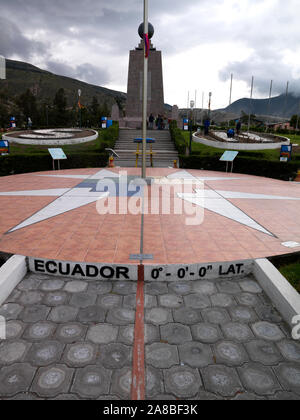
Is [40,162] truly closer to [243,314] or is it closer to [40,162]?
[40,162]

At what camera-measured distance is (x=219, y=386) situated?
3.08 metres

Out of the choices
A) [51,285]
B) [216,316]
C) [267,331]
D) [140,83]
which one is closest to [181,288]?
[216,316]

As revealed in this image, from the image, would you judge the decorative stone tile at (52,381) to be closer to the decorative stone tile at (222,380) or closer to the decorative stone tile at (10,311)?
the decorative stone tile at (10,311)

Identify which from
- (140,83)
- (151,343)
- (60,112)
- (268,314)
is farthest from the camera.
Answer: (60,112)

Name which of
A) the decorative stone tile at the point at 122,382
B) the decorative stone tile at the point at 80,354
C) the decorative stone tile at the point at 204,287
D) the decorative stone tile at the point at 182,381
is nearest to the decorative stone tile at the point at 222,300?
the decorative stone tile at the point at 204,287

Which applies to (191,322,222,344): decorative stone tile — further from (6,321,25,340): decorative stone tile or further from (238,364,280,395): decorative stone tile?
(6,321,25,340): decorative stone tile

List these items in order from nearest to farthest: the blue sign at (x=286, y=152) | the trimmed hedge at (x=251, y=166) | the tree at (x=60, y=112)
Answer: the trimmed hedge at (x=251, y=166), the blue sign at (x=286, y=152), the tree at (x=60, y=112)

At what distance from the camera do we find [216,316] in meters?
4.25

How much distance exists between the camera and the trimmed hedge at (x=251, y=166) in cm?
1520

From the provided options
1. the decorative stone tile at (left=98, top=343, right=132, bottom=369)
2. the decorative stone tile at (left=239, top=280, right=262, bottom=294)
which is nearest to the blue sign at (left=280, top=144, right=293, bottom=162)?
the decorative stone tile at (left=239, top=280, right=262, bottom=294)

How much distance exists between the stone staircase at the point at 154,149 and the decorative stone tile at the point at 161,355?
52.5ft

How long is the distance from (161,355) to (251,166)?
49.0 feet
